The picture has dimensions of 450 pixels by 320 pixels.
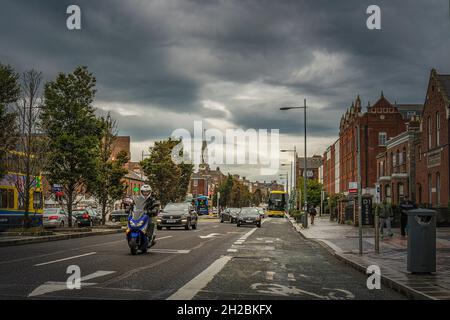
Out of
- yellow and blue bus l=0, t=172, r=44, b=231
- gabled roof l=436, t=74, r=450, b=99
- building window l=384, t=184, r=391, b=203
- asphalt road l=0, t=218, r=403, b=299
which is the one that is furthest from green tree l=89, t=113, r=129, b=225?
building window l=384, t=184, r=391, b=203

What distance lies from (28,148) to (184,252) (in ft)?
40.2

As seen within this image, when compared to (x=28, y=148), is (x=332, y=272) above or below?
below

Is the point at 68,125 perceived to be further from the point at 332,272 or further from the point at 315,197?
the point at 315,197

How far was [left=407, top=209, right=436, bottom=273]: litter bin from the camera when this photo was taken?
417 inches

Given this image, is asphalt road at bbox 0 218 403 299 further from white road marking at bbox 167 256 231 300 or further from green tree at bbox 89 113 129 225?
green tree at bbox 89 113 129 225

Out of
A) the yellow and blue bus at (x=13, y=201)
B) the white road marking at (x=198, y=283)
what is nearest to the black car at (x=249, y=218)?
the yellow and blue bus at (x=13, y=201)

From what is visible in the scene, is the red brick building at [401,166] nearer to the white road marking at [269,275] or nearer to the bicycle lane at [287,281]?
the bicycle lane at [287,281]

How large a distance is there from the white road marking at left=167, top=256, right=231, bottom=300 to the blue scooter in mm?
2385

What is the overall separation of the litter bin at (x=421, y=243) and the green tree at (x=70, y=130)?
19.9m

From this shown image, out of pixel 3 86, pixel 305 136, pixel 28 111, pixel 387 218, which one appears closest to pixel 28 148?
pixel 28 111

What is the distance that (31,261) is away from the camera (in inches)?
491

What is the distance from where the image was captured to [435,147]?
41031 mm

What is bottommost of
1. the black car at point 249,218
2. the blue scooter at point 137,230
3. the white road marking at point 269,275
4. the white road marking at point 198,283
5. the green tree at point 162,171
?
the black car at point 249,218

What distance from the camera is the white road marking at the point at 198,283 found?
25.4ft
